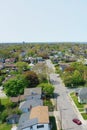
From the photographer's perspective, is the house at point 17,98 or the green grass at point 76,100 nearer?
the green grass at point 76,100

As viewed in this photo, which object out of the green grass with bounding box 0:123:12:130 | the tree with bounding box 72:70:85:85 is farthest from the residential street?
the green grass with bounding box 0:123:12:130

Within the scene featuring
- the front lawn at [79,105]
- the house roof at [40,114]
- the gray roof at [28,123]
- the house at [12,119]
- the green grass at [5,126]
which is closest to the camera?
the gray roof at [28,123]

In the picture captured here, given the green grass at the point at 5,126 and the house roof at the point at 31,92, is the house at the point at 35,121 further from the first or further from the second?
the house roof at the point at 31,92

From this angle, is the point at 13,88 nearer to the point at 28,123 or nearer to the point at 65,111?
the point at 65,111

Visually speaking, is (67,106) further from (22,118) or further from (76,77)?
(76,77)

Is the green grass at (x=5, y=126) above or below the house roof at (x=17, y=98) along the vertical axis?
below

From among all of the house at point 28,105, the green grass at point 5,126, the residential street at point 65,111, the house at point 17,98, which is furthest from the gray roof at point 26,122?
the house at point 17,98
